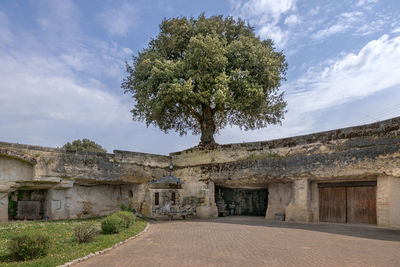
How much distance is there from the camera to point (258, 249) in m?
9.22

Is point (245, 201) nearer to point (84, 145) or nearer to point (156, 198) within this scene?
point (156, 198)

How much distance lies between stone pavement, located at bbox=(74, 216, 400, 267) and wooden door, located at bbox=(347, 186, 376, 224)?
2.71 m

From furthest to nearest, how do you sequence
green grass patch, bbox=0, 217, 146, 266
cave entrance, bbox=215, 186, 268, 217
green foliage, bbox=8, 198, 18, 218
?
cave entrance, bbox=215, 186, 268, 217 → green foliage, bbox=8, 198, 18, 218 → green grass patch, bbox=0, 217, 146, 266

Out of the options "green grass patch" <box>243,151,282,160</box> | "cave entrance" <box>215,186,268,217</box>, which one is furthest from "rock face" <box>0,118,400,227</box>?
"cave entrance" <box>215,186,268,217</box>

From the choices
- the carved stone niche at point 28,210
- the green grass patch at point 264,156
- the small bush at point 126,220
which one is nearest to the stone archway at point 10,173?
the carved stone niche at point 28,210

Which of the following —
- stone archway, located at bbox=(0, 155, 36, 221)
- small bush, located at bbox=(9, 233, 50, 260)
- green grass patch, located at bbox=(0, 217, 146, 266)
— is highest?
stone archway, located at bbox=(0, 155, 36, 221)

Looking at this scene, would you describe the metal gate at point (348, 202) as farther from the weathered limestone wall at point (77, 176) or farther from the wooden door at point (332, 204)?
the weathered limestone wall at point (77, 176)

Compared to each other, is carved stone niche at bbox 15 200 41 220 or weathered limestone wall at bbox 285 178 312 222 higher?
weathered limestone wall at bbox 285 178 312 222

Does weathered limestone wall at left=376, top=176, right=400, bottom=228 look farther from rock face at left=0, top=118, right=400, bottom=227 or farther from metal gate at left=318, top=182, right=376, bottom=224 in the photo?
metal gate at left=318, top=182, right=376, bottom=224

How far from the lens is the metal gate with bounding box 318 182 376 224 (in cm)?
1555

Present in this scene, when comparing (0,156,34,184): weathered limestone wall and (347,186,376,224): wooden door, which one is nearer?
(347,186,376,224): wooden door

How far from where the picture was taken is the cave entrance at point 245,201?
75.8ft

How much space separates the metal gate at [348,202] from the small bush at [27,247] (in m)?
14.0

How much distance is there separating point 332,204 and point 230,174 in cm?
608
